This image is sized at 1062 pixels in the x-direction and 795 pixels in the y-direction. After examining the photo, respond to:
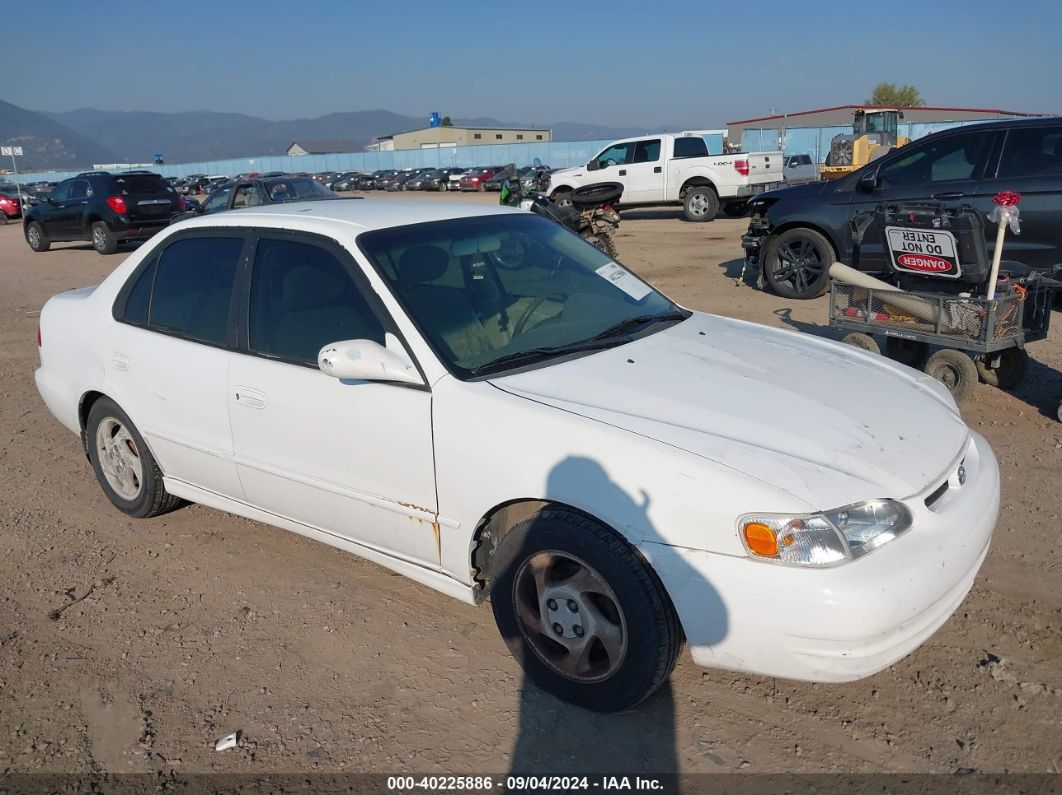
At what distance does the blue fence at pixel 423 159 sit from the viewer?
5734cm

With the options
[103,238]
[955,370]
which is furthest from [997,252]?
[103,238]

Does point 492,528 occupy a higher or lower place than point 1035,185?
lower

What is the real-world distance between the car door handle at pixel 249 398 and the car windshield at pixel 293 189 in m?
12.2

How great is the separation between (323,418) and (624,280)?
156 cm

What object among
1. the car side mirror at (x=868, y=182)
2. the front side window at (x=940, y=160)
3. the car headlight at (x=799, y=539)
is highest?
the front side window at (x=940, y=160)

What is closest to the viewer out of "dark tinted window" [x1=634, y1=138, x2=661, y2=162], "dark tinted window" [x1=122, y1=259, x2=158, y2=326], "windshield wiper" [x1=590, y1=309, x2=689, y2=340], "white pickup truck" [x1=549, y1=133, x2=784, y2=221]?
"windshield wiper" [x1=590, y1=309, x2=689, y2=340]

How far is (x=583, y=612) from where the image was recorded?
2836mm

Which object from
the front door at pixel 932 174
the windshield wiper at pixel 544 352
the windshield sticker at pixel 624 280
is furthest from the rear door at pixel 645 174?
the windshield wiper at pixel 544 352

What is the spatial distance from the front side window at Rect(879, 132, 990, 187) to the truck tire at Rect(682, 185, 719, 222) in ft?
39.4

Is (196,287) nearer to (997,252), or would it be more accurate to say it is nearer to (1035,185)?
(997,252)

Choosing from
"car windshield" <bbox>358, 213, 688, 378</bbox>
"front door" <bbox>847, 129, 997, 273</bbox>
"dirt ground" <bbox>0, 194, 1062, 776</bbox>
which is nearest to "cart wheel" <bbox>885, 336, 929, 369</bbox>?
"front door" <bbox>847, 129, 997, 273</bbox>

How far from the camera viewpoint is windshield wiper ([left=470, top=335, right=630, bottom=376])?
10.4ft

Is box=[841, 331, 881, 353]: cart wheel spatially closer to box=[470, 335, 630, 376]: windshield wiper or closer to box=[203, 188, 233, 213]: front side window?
box=[470, 335, 630, 376]: windshield wiper

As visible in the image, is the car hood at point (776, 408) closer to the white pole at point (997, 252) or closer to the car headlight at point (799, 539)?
the car headlight at point (799, 539)
